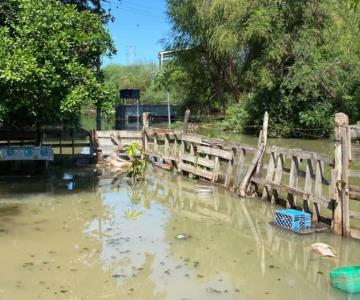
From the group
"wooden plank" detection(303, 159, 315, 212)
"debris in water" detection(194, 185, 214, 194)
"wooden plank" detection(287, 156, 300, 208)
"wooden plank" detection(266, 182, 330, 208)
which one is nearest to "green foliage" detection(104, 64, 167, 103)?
"debris in water" detection(194, 185, 214, 194)

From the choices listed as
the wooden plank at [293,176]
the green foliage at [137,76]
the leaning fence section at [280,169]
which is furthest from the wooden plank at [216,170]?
the green foliage at [137,76]

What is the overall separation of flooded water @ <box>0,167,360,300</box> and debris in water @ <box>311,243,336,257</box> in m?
0.11

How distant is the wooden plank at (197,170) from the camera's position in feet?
51.0

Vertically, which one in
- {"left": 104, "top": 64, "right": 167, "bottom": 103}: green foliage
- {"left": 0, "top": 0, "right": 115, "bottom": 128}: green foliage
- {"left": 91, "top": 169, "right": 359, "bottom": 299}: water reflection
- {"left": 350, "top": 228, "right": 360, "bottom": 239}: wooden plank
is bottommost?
{"left": 91, "top": 169, "right": 359, "bottom": 299}: water reflection

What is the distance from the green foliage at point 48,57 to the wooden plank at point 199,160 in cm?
338

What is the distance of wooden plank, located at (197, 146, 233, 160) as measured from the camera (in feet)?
47.3

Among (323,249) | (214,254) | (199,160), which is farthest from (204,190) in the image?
(323,249)

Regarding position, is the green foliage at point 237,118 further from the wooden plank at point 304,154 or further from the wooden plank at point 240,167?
the wooden plank at point 304,154

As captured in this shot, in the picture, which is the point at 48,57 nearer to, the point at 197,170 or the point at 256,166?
the point at 256,166

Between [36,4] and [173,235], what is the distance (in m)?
6.50

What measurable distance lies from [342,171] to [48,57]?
707cm

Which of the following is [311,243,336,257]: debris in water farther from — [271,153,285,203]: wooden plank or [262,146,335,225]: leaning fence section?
[271,153,285,203]: wooden plank

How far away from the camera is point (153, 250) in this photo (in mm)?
8883

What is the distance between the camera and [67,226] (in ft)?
34.2
